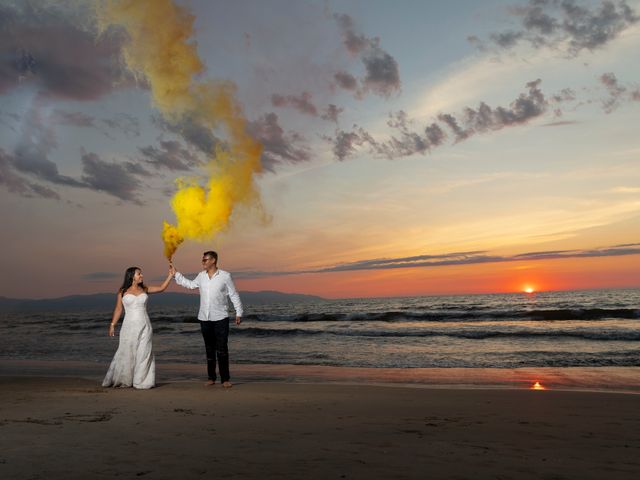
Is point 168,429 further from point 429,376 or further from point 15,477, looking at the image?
point 429,376

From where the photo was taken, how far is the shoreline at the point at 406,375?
37.0 ft

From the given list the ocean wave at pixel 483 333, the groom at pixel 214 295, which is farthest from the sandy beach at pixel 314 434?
the ocean wave at pixel 483 333

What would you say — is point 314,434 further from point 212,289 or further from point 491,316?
point 491,316

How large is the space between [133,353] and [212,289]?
1.89 m

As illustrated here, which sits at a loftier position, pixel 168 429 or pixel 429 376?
pixel 168 429

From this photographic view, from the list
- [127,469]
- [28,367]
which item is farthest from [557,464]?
[28,367]

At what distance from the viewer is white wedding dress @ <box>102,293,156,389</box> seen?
9.44m

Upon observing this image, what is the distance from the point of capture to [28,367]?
15.9 metres

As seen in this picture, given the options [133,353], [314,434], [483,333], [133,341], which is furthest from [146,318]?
[483,333]

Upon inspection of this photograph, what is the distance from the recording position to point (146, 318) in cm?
972

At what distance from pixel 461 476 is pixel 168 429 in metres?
3.42

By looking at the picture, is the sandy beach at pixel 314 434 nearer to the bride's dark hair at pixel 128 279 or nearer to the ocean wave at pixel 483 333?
the bride's dark hair at pixel 128 279

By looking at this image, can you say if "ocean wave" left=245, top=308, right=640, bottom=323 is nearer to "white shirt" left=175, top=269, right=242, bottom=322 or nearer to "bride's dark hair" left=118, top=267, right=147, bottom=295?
"white shirt" left=175, top=269, right=242, bottom=322

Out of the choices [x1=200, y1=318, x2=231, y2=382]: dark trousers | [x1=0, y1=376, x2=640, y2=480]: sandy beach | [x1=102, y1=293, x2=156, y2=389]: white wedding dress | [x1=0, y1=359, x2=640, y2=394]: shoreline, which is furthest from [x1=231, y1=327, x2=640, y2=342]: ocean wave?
[x1=102, y1=293, x2=156, y2=389]: white wedding dress
